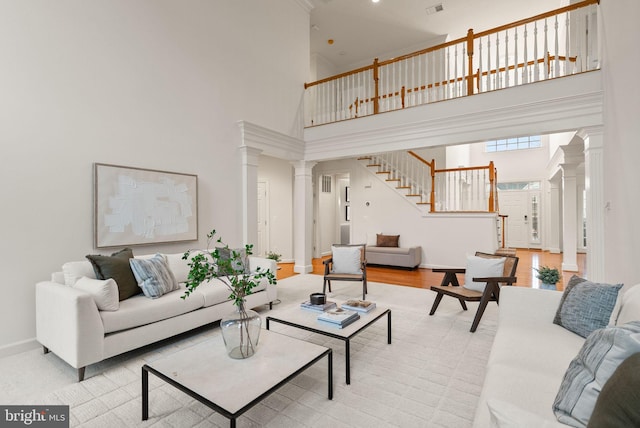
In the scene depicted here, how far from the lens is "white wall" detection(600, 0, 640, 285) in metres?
2.82

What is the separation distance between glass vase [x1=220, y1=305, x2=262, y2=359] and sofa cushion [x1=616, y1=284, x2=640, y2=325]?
6.70 ft

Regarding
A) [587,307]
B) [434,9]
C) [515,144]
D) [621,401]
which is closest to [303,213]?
[587,307]

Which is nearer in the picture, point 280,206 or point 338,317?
point 338,317

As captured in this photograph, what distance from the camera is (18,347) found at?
2881 mm

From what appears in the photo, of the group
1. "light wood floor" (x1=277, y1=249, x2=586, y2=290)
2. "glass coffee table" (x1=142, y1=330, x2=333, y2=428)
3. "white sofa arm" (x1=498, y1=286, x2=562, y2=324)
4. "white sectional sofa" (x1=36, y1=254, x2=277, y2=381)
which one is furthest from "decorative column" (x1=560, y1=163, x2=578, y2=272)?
"white sectional sofa" (x1=36, y1=254, x2=277, y2=381)

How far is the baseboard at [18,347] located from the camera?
9.22 ft

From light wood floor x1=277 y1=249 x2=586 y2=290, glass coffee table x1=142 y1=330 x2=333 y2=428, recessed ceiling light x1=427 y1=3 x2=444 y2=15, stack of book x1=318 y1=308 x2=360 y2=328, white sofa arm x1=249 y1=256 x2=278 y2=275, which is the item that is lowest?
light wood floor x1=277 y1=249 x2=586 y2=290

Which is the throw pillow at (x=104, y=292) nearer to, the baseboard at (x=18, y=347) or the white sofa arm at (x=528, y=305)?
the baseboard at (x=18, y=347)

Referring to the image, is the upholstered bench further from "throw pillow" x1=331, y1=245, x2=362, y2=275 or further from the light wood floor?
"throw pillow" x1=331, y1=245, x2=362, y2=275

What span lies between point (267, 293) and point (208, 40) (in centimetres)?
376

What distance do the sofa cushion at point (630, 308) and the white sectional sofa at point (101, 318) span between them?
316 centimetres

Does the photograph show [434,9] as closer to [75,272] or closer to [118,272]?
[118,272]

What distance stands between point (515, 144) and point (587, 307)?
32.5ft

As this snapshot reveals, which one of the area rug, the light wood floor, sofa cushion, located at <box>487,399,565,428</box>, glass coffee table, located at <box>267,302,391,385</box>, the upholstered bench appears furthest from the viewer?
the upholstered bench
